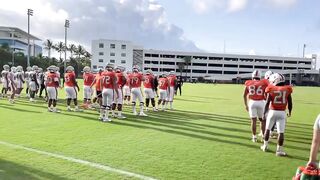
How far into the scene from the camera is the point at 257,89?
12023 millimetres

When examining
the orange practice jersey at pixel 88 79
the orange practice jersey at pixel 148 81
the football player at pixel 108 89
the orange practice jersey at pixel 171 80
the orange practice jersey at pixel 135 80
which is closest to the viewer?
the football player at pixel 108 89

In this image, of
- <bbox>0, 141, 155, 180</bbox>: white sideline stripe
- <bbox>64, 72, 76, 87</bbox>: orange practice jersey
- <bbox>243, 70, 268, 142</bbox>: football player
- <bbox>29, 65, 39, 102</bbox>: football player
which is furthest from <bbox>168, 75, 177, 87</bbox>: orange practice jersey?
<bbox>0, 141, 155, 180</bbox>: white sideline stripe

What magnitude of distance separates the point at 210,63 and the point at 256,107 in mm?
138817

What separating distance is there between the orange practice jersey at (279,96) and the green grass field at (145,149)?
1307 mm

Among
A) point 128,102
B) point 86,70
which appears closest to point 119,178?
point 86,70

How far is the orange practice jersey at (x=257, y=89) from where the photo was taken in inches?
473

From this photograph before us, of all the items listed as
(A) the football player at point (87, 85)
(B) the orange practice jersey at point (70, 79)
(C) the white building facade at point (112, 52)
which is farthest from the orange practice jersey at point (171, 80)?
(C) the white building facade at point (112, 52)

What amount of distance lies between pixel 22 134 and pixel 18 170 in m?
4.37

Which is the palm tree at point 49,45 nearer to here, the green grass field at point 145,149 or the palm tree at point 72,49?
the palm tree at point 72,49

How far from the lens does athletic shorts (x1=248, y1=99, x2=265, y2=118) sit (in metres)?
12.0

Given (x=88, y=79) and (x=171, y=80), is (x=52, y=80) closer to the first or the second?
(x=88, y=79)

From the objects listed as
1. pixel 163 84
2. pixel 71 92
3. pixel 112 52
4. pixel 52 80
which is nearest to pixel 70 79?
pixel 71 92

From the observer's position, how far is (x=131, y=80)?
61.6 feet

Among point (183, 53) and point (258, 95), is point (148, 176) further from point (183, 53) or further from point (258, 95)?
point (183, 53)
